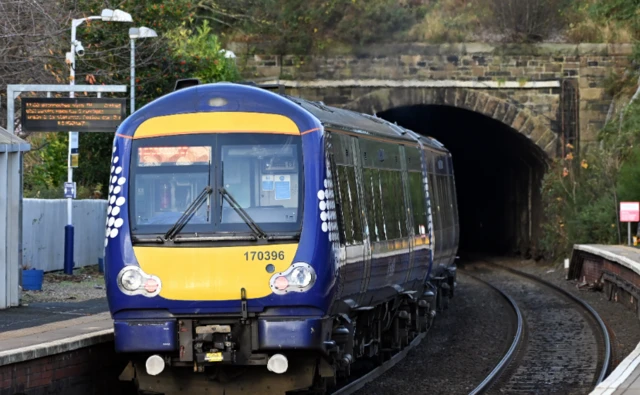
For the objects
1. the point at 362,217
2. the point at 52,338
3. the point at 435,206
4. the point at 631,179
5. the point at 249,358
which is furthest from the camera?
the point at 631,179

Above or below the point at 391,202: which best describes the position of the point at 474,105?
above

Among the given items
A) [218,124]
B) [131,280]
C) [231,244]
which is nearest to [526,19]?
[218,124]

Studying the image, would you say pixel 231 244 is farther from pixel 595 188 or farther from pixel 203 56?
pixel 595 188

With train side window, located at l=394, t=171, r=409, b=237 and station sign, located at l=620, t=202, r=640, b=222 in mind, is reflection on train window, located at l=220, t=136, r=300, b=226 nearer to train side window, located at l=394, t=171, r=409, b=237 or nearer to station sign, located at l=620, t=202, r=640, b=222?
train side window, located at l=394, t=171, r=409, b=237

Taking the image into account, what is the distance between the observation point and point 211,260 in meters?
10.4

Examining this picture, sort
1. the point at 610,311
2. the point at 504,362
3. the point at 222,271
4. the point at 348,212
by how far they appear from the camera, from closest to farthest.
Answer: the point at 222,271, the point at 348,212, the point at 504,362, the point at 610,311

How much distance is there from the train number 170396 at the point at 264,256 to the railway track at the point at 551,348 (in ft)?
11.7

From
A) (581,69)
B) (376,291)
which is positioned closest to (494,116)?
(581,69)

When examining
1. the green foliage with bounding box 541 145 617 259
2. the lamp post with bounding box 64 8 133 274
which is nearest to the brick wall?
the lamp post with bounding box 64 8 133 274

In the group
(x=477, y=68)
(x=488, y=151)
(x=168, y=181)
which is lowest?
(x=168, y=181)

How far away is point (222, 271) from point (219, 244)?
0.23 metres

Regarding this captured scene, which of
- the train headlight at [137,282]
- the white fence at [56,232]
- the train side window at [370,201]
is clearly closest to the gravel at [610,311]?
the train side window at [370,201]

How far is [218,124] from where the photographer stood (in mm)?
10844

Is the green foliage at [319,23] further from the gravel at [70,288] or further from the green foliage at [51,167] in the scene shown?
the gravel at [70,288]
